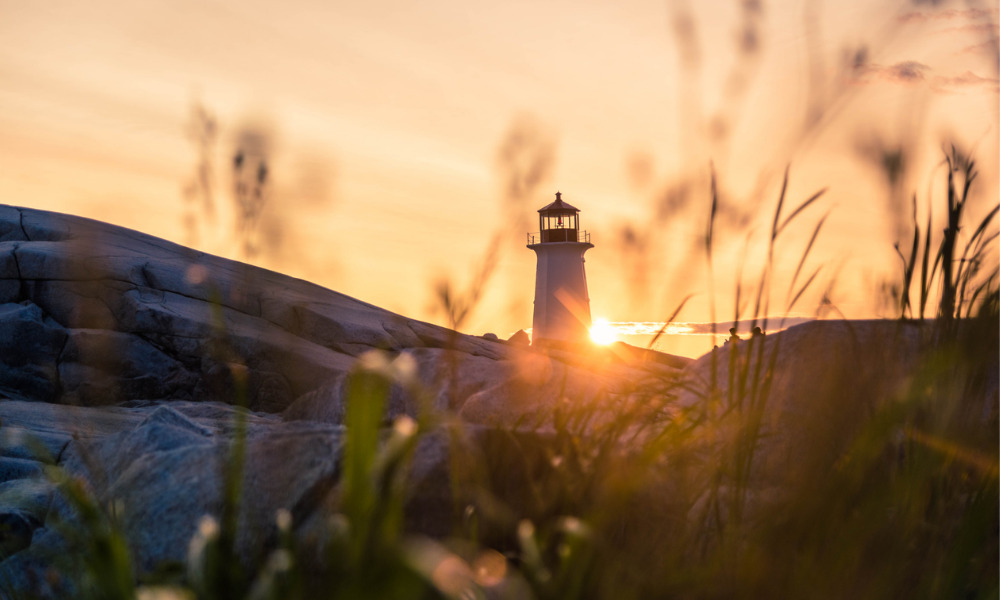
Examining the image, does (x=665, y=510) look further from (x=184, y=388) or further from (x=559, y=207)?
(x=559, y=207)

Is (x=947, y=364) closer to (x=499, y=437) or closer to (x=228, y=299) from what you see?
(x=499, y=437)

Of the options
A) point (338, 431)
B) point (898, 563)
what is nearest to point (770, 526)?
point (898, 563)

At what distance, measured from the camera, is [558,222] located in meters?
27.7

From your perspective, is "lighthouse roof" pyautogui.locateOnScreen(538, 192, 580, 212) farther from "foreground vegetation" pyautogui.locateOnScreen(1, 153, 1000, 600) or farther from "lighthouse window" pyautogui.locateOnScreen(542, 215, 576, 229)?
"foreground vegetation" pyautogui.locateOnScreen(1, 153, 1000, 600)

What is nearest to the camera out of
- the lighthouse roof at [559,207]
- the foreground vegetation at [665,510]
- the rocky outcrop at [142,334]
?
the foreground vegetation at [665,510]

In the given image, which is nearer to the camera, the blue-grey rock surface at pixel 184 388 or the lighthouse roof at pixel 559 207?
the blue-grey rock surface at pixel 184 388

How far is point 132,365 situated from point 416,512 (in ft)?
31.2

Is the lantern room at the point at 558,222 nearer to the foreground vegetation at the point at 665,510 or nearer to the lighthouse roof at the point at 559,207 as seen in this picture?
the lighthouse roof at the point at 559,207

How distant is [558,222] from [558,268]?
5.29 feet

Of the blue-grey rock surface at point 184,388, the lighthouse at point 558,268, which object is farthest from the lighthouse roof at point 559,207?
the blue-grey rock surface at point 184,388

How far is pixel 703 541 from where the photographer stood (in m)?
2.29

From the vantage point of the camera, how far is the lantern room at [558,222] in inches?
1053

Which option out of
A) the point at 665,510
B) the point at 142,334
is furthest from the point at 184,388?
the point at 665,510

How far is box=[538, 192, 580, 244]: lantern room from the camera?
2675 cm
